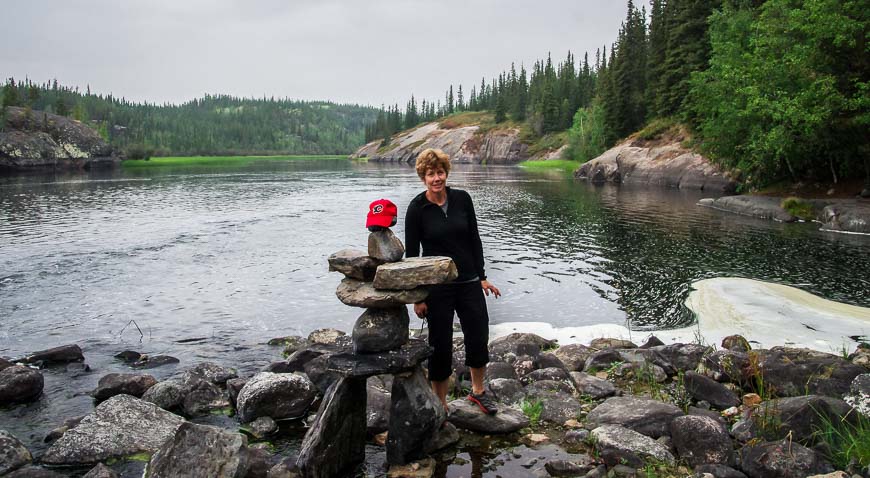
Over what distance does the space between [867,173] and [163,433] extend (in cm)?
4065

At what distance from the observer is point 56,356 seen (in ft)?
37.1

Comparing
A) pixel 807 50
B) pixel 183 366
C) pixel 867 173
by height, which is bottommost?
Answer: pixel 183 366

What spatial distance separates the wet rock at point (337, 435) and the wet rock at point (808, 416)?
4777 millimetres

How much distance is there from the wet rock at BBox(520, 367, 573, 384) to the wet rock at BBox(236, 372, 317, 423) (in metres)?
3.51

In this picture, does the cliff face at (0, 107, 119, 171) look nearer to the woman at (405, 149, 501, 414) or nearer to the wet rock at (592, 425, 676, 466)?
the woman at (405, 149, 501, 414)

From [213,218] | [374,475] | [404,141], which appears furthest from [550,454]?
[404,141]

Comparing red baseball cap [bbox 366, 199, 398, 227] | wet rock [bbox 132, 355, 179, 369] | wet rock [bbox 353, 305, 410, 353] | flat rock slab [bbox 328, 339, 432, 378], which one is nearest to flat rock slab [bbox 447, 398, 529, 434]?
flat rock slab [bbox 328, 339, 432, 378]

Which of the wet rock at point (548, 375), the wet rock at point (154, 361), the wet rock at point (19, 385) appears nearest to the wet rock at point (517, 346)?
the wet rock at point (548, 375)

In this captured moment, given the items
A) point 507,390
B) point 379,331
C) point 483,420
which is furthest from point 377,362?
point 507,390

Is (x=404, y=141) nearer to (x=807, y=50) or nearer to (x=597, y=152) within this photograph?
(x=597, y=152)

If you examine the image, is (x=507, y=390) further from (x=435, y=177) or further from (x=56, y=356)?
(x=56, y=356)

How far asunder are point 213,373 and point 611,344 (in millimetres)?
8104

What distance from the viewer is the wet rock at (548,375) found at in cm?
923

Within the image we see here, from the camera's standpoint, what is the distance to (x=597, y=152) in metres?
83.6
